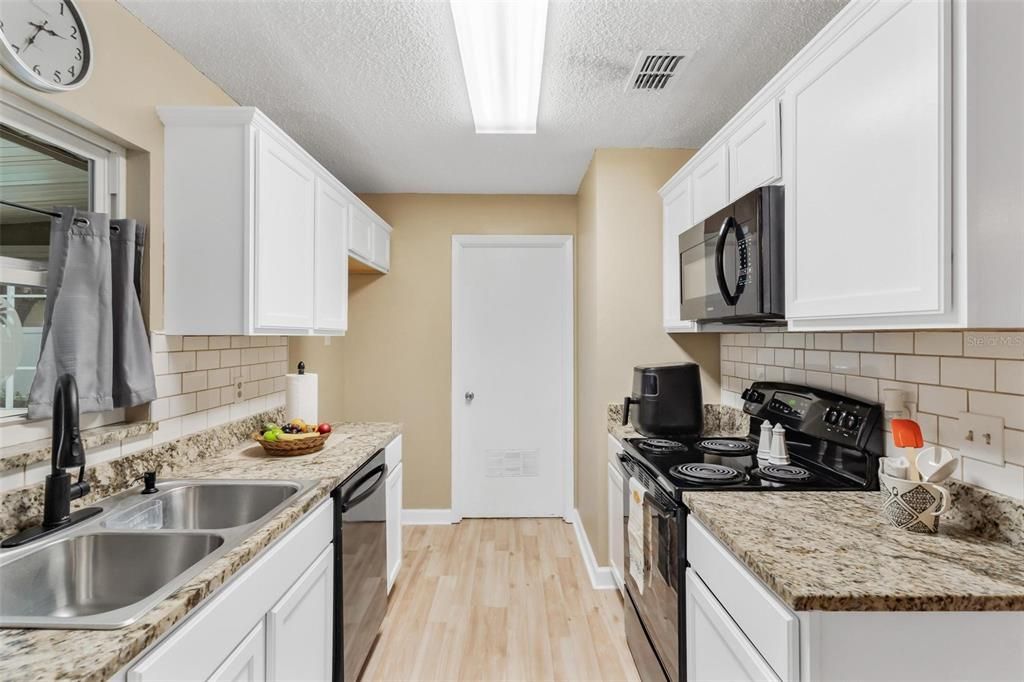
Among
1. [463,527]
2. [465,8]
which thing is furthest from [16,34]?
[463,527]

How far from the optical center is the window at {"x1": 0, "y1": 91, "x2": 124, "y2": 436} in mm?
1355

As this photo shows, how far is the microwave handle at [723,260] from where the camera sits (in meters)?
1.73

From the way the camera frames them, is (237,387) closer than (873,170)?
No

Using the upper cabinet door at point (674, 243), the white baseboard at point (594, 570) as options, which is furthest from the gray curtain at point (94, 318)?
the white baseboard at point (594, 570)

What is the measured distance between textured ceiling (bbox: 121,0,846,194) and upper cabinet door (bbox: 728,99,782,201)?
0.33 meters

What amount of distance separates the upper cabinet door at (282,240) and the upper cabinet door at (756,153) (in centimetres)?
173

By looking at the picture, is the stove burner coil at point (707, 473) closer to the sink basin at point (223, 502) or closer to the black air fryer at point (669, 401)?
the black air fryer at point (669, 401)

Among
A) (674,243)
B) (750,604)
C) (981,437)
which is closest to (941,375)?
(981,437)

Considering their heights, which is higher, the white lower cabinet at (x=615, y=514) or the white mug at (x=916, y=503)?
the white mug at (x=916, y=503)

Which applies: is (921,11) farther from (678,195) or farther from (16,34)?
(16,34)

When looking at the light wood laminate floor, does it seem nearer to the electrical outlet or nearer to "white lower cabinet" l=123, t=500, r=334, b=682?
"white lower cabinet" l=123, t=500, r=334, b=682

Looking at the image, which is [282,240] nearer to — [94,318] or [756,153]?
[94,318]

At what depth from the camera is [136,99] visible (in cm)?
170

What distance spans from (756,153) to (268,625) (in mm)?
2033
